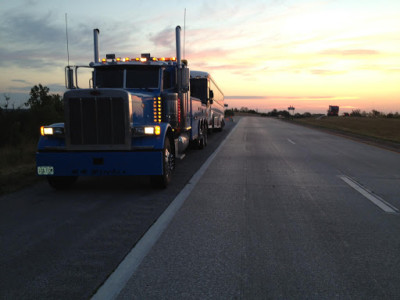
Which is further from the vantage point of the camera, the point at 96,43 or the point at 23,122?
the point at 23,122

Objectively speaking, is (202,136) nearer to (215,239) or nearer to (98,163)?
(98,163)

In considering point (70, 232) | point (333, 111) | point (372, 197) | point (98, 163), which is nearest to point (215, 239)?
point (70, 232)

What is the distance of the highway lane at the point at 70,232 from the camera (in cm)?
352

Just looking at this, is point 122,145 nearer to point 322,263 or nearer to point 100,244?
point 100,244

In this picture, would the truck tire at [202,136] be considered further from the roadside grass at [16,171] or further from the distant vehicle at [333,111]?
the distant vehicle at [333,111]

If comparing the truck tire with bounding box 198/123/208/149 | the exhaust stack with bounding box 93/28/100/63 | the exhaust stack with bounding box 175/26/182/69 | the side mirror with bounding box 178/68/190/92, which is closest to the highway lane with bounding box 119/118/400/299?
the side mirror with bounding box 178/68/190/92

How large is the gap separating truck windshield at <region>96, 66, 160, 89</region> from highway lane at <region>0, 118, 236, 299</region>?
7.93ft

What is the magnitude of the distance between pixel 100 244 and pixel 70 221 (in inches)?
46.0

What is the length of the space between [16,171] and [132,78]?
3.97 m

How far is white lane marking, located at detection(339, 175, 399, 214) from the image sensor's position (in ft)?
20.2

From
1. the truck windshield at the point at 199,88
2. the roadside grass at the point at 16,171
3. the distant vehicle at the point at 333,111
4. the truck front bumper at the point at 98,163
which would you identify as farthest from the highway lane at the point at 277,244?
the distant vehicle at the point at 333,111

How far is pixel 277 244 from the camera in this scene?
4500 mm

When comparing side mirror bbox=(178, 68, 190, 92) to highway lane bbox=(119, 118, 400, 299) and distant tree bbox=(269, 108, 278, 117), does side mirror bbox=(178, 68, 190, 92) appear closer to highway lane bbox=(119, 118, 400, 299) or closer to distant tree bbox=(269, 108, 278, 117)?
highway lane bbox=(119, 118, 400, 299)

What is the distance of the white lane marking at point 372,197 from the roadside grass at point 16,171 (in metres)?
6.97
